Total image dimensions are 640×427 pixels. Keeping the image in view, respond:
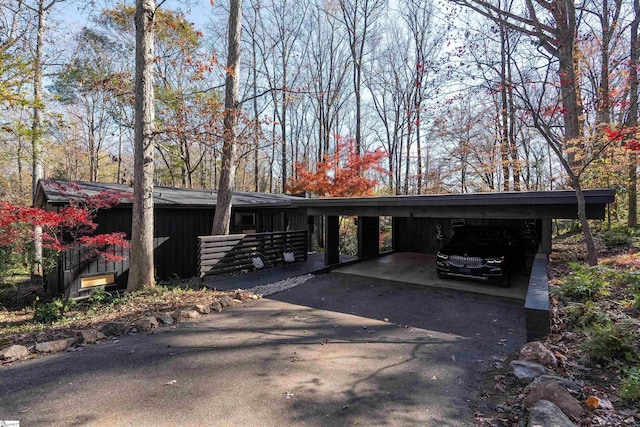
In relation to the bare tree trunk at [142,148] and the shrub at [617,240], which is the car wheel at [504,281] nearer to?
the shrub at [617,240]

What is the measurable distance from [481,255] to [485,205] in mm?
1298

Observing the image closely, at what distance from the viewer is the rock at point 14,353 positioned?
143 inches

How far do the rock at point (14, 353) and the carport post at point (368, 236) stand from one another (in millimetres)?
8788

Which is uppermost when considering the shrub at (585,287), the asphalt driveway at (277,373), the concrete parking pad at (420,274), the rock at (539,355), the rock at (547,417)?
the shrub at (585,287)

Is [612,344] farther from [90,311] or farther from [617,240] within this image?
[90,311]

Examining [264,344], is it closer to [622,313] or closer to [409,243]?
[622,313]

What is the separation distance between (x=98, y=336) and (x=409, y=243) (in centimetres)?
1086

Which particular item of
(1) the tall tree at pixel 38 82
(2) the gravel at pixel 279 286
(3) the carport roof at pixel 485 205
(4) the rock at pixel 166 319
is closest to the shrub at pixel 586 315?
(3) the carport roof at pixel 485 205

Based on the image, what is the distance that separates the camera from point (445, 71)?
8.27 m

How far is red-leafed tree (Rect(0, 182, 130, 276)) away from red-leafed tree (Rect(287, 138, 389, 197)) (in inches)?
363

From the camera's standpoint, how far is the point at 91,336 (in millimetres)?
4348

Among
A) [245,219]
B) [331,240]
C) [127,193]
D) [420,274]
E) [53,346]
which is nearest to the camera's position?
[53,346]

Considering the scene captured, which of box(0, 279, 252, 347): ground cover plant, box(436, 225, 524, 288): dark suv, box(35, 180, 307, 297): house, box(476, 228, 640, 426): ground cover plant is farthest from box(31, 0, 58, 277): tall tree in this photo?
box(476, 228, 640, 426): ground cover plant

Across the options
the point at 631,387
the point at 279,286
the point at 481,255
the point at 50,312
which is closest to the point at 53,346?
the point at 50,312
